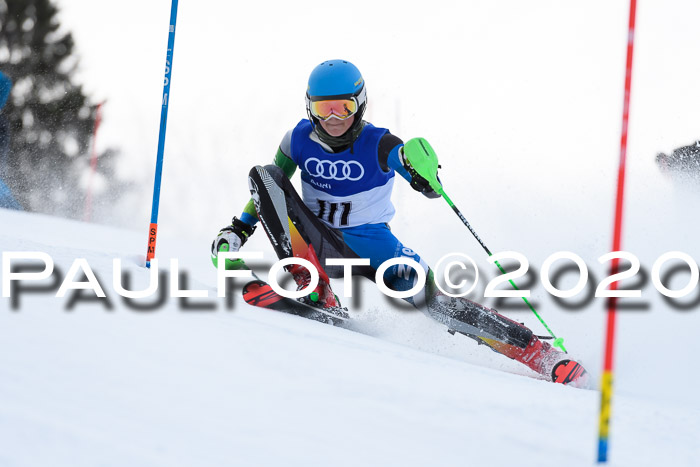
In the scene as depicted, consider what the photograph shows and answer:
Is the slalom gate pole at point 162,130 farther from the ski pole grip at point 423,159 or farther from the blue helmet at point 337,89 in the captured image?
the ski pole grip at point 423,159

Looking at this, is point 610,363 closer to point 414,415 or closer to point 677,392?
point 414,415

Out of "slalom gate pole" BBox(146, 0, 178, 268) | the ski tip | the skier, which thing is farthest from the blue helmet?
the ski tip

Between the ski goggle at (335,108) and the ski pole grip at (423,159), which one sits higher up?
the ski goggle at (335,108)

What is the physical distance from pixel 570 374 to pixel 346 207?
1.37 metres

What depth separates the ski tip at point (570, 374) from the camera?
10.5 feet

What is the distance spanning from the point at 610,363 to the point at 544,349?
188 cm

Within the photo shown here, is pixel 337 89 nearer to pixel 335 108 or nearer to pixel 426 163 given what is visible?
pixel 335 108

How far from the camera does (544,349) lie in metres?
3.34

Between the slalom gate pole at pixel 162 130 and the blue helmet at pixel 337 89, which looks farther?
the slalom gate pole at pixel 162 130

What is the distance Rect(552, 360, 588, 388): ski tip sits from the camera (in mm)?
3199

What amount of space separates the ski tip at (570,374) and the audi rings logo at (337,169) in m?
1.34

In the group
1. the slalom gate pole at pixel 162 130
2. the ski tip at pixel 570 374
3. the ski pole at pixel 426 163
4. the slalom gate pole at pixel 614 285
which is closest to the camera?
the slalom gate pole at pixel 614 285

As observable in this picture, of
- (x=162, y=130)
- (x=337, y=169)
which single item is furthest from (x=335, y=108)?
(x=162, y=130)

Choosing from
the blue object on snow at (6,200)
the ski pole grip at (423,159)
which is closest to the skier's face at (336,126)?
the ski pole grip at (423,159)
